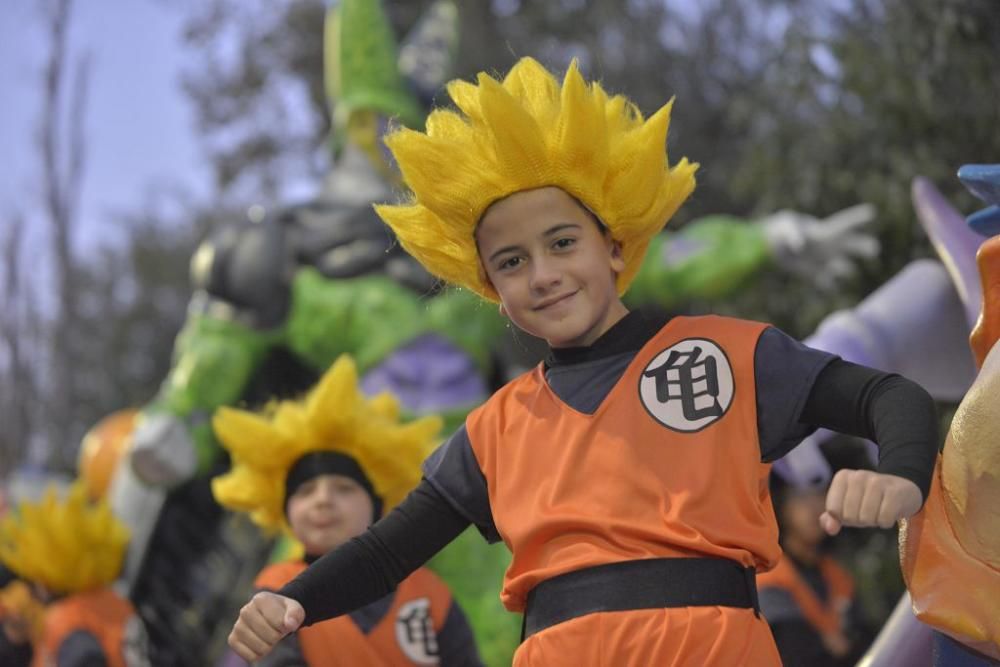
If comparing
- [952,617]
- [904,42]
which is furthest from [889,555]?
[952,617]

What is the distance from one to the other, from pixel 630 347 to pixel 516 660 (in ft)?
1.61

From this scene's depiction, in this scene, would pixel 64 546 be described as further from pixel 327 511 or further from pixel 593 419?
pixel 593 419

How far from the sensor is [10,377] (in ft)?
50.9

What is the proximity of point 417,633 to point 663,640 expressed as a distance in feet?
4.51

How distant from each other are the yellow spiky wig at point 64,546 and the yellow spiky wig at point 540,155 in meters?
3.10

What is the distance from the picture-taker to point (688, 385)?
2.06m

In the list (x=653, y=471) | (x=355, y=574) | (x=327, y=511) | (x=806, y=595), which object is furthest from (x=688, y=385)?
(x=806, y=595)

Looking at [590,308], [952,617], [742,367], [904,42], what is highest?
[904,42]

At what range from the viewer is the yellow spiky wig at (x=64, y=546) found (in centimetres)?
492

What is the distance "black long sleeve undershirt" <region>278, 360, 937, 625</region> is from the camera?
178cm

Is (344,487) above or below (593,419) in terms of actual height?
above

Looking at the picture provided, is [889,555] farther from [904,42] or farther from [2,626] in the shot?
[2,626]

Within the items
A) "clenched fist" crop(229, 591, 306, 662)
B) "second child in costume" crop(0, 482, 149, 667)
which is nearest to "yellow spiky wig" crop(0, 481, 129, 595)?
"second child in costume" crop(0, 482, 149, 667)

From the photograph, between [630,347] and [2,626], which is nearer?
[630,347]
